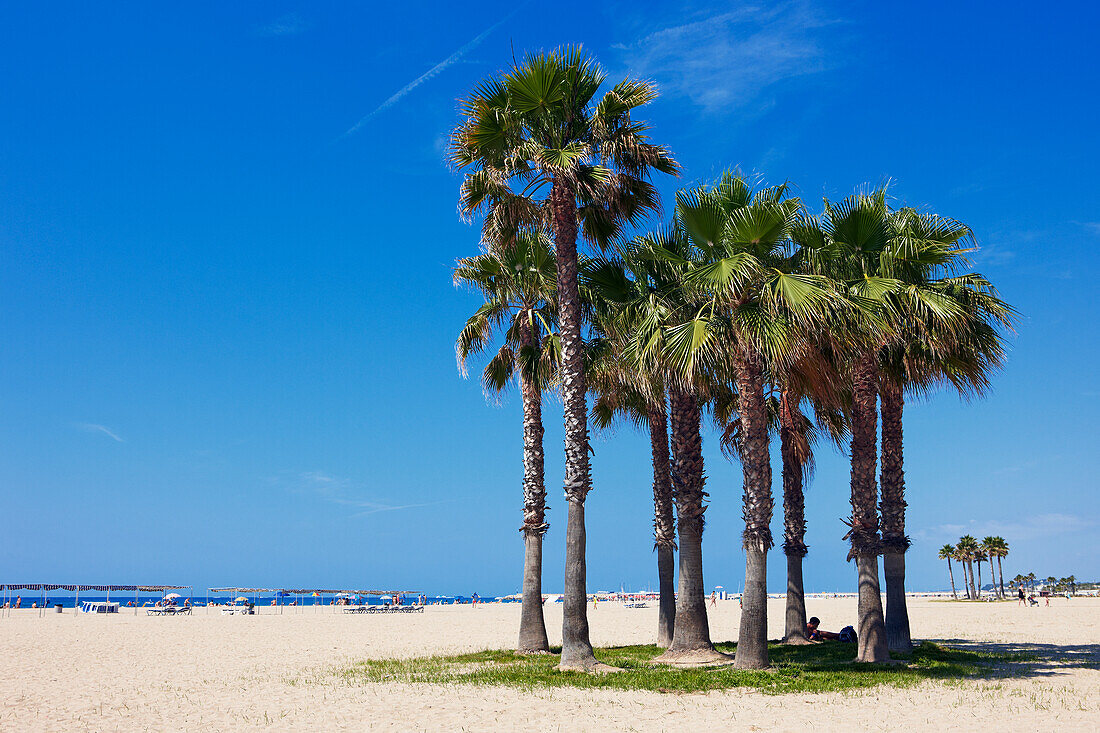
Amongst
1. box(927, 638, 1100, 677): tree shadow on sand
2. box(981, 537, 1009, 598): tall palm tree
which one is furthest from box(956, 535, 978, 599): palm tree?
box(927, 638, 1100, 677): tree shadow on sand

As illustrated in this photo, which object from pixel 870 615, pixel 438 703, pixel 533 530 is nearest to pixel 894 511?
pixel 870 615

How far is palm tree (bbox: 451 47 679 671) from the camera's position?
650 inches

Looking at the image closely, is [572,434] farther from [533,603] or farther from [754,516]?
[533,603]

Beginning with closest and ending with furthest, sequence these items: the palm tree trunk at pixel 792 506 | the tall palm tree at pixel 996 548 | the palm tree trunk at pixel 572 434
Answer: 1. the palm tree trunk at pixel 572 434
2. the palm tree trunk at pixel 792 506
3. the tall palm tree at pixel 996 548

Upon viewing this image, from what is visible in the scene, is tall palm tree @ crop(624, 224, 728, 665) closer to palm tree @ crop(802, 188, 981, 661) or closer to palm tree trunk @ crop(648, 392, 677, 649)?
palm tree trunk @ crop(648, 392, 677, 649)

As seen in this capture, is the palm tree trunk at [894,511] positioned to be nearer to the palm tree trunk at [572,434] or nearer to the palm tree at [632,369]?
the palm tree at [632,369]

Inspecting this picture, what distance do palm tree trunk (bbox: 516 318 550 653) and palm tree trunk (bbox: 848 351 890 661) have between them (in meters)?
7.51

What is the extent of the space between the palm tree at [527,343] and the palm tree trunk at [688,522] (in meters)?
3.95

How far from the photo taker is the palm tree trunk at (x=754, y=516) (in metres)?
15.3

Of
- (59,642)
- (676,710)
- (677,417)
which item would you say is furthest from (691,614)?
(59,642)

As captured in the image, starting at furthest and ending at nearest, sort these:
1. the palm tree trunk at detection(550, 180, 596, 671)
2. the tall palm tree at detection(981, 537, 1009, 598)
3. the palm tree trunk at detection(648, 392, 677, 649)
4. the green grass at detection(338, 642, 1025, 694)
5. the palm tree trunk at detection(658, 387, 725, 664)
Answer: the tall palm tree at detection(981, 537, 1009, 598) → the palm tree trunk at detection(648, 392, 677, 649) → the palm tree trunk at detection(658, 387, 725, 664) → the palm tree trunk at detection(550, 180, 596, 671) → the green grass at detection(338, 642, 1025, 694)

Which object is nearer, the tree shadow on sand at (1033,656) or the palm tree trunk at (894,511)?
the tree shadow on sand at (1033,656)

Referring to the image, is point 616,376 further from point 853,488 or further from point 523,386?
point 853,488

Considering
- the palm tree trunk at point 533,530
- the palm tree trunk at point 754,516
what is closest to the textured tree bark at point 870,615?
the palm tree trunk at point 754,516
